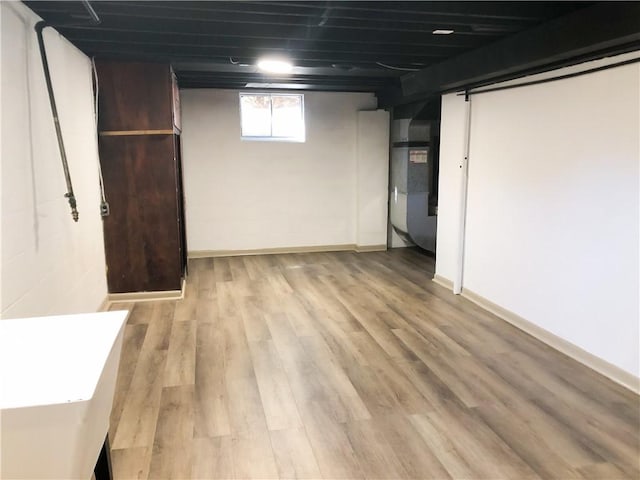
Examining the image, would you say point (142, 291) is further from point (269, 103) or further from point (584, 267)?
point (584, 267)

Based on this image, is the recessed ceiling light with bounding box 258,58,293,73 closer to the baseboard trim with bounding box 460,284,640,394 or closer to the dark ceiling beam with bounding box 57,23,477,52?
the dark ceiling beam with bounding box 57,23,477,52

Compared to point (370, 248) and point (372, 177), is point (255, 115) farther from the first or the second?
point (370, 248)

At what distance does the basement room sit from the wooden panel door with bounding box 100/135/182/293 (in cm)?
2

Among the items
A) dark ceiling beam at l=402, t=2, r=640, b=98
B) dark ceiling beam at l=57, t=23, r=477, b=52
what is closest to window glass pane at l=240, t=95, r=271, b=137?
dark ceiling beam at l=402, t=2, r=640, b=98

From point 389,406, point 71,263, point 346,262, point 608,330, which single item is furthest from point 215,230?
point 608,330

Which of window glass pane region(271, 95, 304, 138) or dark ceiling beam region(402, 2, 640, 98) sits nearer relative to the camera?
dark ceiling beam region(402, 2, 640, 98)

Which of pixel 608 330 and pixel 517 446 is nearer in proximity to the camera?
pixel 517 446

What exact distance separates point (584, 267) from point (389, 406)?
66.8 inches

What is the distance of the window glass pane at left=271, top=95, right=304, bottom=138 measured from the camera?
678cm

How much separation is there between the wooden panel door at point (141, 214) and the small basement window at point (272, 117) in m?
2.15

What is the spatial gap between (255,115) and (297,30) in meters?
3.41

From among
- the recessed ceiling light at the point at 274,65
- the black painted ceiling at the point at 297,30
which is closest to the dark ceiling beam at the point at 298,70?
the black painted ceiling at the point at 297,30

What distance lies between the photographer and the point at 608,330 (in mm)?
3199

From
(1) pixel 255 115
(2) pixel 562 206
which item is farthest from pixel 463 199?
(1) pixel 255 115
